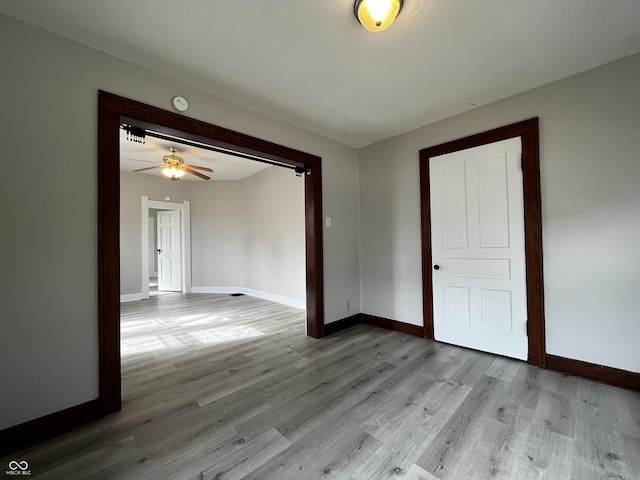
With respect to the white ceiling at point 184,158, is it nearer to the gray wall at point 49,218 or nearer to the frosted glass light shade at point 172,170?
the frosted glass light shade at point 172,170

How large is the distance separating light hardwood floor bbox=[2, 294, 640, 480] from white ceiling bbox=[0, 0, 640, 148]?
8.22ft

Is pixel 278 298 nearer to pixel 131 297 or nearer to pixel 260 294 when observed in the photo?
pixel 260 294

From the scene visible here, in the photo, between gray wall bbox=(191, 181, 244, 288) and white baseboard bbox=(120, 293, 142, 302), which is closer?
white baseboard bbox=(120, 293, 142, 302)

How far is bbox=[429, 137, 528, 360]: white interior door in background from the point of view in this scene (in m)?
2.43

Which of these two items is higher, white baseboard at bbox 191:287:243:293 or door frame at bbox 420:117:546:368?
door frame at bbox 420:117:546:368

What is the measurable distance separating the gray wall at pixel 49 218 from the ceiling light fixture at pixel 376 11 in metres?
1.69

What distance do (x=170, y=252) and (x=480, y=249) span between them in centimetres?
683

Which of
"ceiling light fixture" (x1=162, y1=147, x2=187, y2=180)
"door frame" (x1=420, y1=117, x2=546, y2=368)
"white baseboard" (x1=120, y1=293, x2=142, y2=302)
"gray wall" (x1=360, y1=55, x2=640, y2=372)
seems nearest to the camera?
"gray wall" (x1=360, y1=55, x2=640, y2=372)

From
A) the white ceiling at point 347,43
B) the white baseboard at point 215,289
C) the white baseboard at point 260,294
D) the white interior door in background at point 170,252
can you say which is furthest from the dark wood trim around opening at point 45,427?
the white interior door in background at point 170,252

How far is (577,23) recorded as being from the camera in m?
1.62

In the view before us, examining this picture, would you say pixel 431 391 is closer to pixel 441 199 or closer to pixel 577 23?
pixel 441 199

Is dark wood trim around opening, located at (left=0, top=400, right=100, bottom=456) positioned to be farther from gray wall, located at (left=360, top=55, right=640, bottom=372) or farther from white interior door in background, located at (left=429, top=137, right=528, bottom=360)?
gray wall, located at (left=360, top=55, right=640, bottom=372)

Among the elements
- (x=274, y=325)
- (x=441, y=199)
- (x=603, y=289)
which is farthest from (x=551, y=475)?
(x=274, y=325)

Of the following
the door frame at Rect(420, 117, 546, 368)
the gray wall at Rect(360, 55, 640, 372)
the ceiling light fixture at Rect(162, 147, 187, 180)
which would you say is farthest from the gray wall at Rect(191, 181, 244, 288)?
the door frame at Rect(420, 117, 546, 368)
